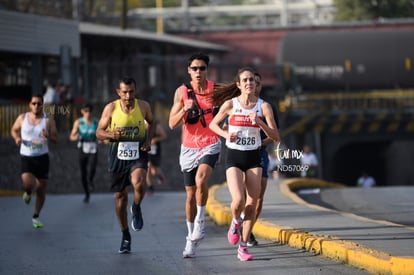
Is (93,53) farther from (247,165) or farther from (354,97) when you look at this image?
(247,165)

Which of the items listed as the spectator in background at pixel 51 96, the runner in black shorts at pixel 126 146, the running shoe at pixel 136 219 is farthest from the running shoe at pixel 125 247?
the spectator in background at pixel 51 96

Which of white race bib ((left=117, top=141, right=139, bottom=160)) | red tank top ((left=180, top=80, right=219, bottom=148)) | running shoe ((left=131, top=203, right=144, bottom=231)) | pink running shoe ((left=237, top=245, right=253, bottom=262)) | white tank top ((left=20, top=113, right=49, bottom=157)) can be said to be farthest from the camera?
white tank top ((left=20, top=113, right=49, bottom=157))

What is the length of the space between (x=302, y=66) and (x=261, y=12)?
3607 cm

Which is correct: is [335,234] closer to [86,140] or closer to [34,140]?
[34,140]

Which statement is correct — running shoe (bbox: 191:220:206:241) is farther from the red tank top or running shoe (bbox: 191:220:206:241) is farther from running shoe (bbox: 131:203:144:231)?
running shoe (bbox: 131:203:144:231)

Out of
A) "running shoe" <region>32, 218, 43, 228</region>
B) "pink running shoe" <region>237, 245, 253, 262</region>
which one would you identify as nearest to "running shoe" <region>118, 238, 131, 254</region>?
"pink running shoe" <region>237, 245, 253, 262</region>

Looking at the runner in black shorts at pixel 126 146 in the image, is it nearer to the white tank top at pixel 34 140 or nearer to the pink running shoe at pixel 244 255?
the pink running shoe at pixel 244 255

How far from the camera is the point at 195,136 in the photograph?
1155cm

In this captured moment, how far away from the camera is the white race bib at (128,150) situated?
39.5 feet

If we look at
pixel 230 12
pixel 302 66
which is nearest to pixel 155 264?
pixel 302 66

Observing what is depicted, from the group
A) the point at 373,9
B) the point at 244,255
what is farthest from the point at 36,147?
the point at 373,9

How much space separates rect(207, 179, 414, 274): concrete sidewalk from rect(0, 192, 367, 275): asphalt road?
5.1 inches

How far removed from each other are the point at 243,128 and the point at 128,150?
5.30 feet

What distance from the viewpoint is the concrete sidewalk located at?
32.9 ft
